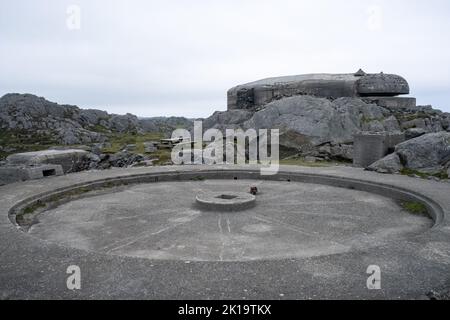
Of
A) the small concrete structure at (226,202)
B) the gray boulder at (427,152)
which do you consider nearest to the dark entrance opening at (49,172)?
the small concrete structure at (226,202)

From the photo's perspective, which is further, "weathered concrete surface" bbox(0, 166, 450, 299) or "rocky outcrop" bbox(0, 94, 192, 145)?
"rocky outcrop" bbox(0, 94, 192, 145)

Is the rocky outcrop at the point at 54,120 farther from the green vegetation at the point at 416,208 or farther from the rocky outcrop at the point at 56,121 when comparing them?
the green vegetation at the point at 416,208

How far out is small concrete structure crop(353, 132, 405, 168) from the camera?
49.8ft

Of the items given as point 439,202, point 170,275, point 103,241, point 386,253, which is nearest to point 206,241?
point 103,241

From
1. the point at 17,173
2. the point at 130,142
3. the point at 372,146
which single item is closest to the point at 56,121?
the point at 130,142

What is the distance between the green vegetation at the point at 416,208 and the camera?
9.40m

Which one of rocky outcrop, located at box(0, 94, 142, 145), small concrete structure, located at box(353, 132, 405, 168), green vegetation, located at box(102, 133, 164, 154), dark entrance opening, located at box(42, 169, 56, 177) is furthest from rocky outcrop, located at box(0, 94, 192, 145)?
small concrete structure, located at box(353, 132, 405, 168)

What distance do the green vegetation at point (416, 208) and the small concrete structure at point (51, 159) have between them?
12.3 metres

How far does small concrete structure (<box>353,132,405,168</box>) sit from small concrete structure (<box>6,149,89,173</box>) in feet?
38.4

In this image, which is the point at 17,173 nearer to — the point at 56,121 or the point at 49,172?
the point at 49,172

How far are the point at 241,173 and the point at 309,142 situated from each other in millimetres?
6514

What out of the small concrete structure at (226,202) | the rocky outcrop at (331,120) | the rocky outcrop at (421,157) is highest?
the rocky outcrop at (331,120)

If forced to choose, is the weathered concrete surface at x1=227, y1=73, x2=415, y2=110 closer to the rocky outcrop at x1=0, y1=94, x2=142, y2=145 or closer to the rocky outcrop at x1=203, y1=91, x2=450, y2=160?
the rocky outcrop at x1=203, y1=91, x2=450, y2=160
